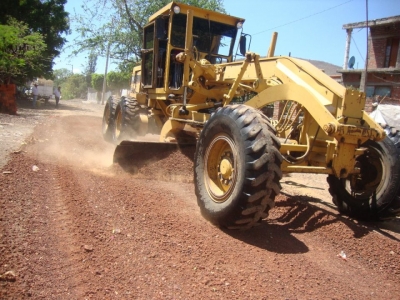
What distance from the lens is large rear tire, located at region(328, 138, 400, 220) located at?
472 cm

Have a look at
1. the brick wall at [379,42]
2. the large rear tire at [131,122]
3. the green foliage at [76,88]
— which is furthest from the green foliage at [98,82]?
the large rear tire at [131,122]

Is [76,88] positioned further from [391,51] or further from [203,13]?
[203,13]

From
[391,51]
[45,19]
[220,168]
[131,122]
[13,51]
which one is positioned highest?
[45,19]

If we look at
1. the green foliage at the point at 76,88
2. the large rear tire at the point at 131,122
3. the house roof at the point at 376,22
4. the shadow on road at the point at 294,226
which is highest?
the house roof at the point at 376,22

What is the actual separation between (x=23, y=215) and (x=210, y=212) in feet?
6.37

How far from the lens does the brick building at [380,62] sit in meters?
18.8

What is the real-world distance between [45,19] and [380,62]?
21701mm

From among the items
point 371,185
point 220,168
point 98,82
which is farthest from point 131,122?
point 98,82

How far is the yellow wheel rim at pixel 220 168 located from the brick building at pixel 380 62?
16.5 m

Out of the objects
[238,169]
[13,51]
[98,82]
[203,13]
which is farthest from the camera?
[98,82]

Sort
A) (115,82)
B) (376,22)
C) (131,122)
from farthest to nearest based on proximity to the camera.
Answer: (115,82) → (376,22) → (131,122)

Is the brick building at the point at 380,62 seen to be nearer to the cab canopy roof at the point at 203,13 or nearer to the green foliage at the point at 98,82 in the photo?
the cab canopy roof at the point at 203,13

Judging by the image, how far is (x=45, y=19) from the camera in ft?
82.0

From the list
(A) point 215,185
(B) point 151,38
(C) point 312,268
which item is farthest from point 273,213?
(B) point 151,38
